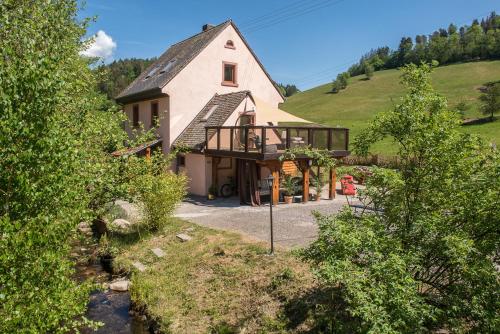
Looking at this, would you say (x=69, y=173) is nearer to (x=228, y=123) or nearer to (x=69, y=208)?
(x=69, y=208)

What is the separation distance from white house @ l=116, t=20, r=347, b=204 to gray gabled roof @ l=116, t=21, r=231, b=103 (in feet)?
0.27

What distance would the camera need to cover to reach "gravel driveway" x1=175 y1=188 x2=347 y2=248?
39.4 feet

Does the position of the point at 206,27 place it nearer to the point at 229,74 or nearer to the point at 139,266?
the point at 229,74

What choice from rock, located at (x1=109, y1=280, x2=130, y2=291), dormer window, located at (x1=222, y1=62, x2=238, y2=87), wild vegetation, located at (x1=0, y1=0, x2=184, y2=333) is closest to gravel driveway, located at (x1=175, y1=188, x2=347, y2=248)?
rock, located at (x1=109, y1=280, x2=130, y2=291)

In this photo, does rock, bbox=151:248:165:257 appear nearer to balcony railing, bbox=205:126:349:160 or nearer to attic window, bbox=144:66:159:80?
balcony railing, bbox=205:126:349:160

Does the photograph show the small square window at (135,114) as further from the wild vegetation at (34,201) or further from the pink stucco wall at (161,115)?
the wild vegetation at (34,201)

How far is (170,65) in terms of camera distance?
75.4 ft

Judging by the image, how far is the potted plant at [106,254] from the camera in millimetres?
11802

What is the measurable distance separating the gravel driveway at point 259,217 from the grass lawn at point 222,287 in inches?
41.2

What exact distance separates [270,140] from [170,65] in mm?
9054

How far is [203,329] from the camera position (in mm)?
8031

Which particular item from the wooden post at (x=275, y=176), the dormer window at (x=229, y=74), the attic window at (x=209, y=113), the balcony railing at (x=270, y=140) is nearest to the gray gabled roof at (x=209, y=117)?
the attic window at (x=209, y=113)

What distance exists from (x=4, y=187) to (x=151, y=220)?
A: 976 centimetres

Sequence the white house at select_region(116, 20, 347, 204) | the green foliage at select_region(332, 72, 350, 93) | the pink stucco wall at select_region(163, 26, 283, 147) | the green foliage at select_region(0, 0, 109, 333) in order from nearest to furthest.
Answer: the green foliage at select_region(0, 0, 109, 333) → the white house at select_region(116, 20, 347, 204) → the pink stucco wall at select_region(163, 26, 283, 147) → the green foliage at select_region(332, 72, 350, 93)
